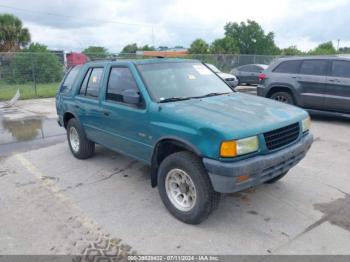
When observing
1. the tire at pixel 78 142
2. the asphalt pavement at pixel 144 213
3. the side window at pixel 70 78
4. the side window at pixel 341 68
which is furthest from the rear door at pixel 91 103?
the side window at pixel 341 68

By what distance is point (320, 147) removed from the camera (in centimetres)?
645

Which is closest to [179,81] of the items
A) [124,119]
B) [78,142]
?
[124,119]

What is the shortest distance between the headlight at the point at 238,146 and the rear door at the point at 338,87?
587cm

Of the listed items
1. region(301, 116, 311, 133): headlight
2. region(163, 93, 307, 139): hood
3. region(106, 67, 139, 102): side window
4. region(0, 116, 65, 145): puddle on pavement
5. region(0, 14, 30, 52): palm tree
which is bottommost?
region(0, 116, 65, 145): puddle on pavement

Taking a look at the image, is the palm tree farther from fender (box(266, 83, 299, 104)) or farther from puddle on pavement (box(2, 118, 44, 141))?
fender (box(266, 83, 299, 104))

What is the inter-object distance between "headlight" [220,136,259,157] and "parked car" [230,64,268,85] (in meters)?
16.0

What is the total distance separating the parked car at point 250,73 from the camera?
18.8 m

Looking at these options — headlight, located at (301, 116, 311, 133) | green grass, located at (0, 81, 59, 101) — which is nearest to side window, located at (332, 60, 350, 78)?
headlight, located at (301, 116, 311, 133)

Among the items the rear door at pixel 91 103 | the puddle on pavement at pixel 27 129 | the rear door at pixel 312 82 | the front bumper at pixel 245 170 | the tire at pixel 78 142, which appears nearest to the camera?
the front bumper at pixel 245 170

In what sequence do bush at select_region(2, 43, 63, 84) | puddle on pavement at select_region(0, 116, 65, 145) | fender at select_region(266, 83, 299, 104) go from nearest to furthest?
1. puddle on pavement at select_region(0, 116, 65, 145)
2. fender at select_region(266, 83, 299, 104)
3. bush at select_region(2, 43, 63, 84)

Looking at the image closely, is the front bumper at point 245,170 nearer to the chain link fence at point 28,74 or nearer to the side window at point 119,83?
the side window at point 119,83

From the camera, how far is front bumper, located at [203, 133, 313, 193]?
3.16 m

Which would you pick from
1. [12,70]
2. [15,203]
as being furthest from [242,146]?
[12,70]

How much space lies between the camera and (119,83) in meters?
4.57
